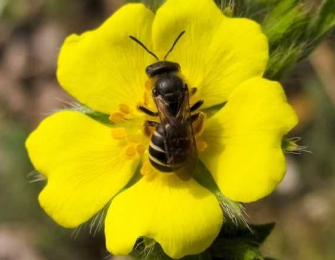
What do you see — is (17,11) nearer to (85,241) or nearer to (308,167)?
(85,241)

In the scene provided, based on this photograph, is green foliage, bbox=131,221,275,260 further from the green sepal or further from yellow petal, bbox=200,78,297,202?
the green sepal

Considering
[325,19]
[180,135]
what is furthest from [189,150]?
[325,19]

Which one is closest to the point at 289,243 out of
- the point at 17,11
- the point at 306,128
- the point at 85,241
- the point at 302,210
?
the point at 302,210

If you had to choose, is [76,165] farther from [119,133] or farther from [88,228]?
[88,228]

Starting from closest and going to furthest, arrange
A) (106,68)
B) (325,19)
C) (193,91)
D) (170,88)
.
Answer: (170,88) < (193,91) < (106,68) < (325,19)

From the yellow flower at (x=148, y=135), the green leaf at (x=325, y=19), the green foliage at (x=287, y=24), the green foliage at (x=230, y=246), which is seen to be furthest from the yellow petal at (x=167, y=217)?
the green leaf at (x=325, y=19)

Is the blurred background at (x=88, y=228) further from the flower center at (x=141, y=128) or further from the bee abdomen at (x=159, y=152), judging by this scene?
the bee abdomen at (x=159, y=152)
